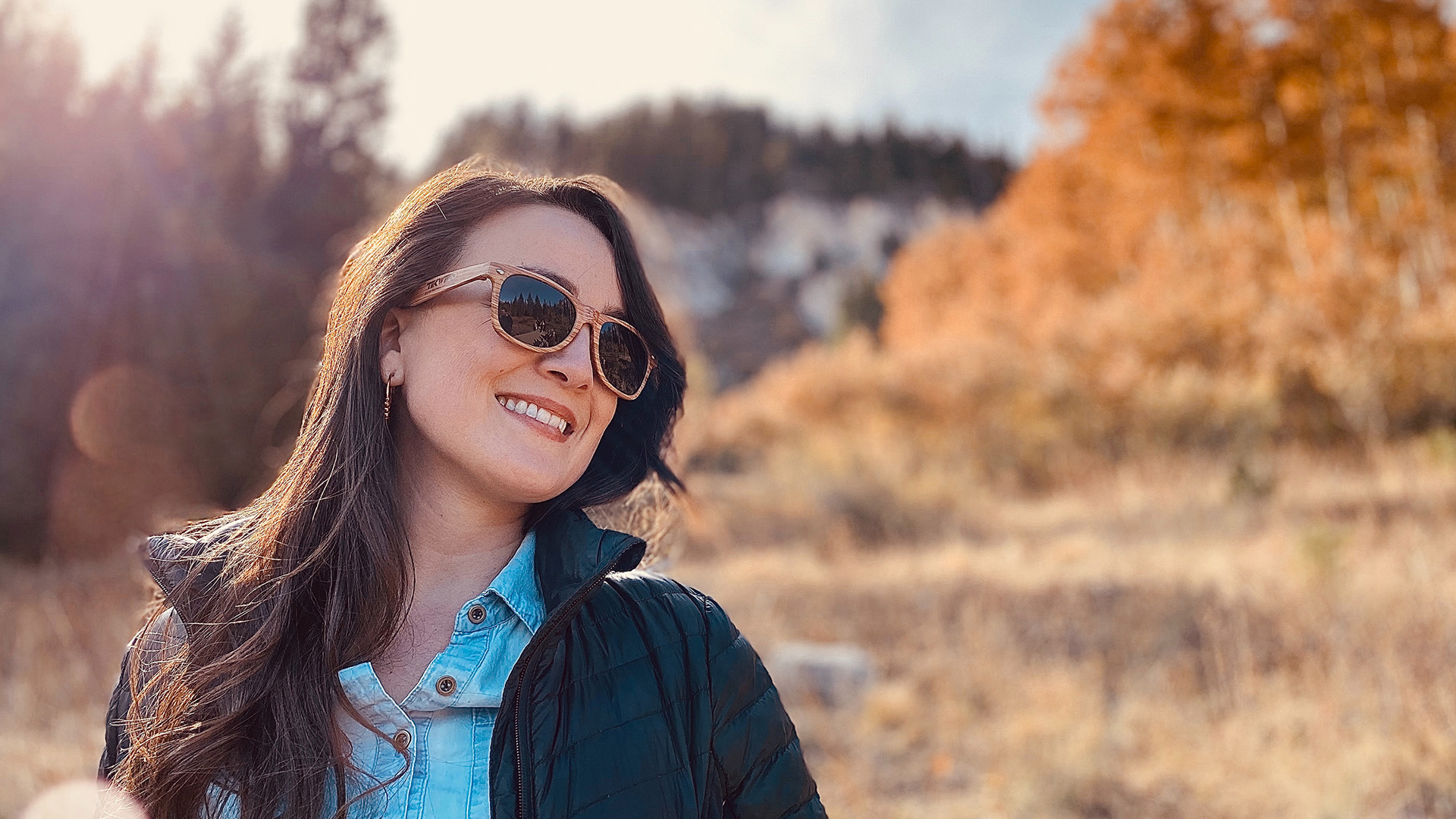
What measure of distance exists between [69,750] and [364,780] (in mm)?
3336

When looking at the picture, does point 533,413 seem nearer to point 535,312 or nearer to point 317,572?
point 535,312

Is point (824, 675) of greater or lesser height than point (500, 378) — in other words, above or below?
below

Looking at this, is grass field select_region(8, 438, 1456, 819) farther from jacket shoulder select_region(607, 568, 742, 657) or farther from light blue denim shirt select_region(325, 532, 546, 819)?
jacket shoulder select_region(607, 568, 742, 657)

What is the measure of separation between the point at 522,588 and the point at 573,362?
356 mm

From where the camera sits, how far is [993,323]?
15.6m

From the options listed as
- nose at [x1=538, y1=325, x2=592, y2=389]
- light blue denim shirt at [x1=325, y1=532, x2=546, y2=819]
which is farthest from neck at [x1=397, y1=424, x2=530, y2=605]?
nose at [x1=538, y1=325, x2=592, y2=389]

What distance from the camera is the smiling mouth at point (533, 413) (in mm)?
1292

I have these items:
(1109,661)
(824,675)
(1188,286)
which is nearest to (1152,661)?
(1109,661)

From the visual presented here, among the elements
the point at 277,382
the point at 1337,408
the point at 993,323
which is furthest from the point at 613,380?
the point at 993,323

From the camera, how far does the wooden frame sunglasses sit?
4.21ft

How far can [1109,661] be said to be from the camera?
528cm

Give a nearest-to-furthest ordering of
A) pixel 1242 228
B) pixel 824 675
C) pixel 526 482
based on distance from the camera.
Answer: pixel 526 482
pixel 824 675
pixel 1242 228

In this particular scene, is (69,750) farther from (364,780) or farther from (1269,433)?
(1269,433)

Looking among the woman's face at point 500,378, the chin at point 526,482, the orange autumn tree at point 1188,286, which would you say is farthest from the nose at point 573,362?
the orange autumn tree at point 1188,286
